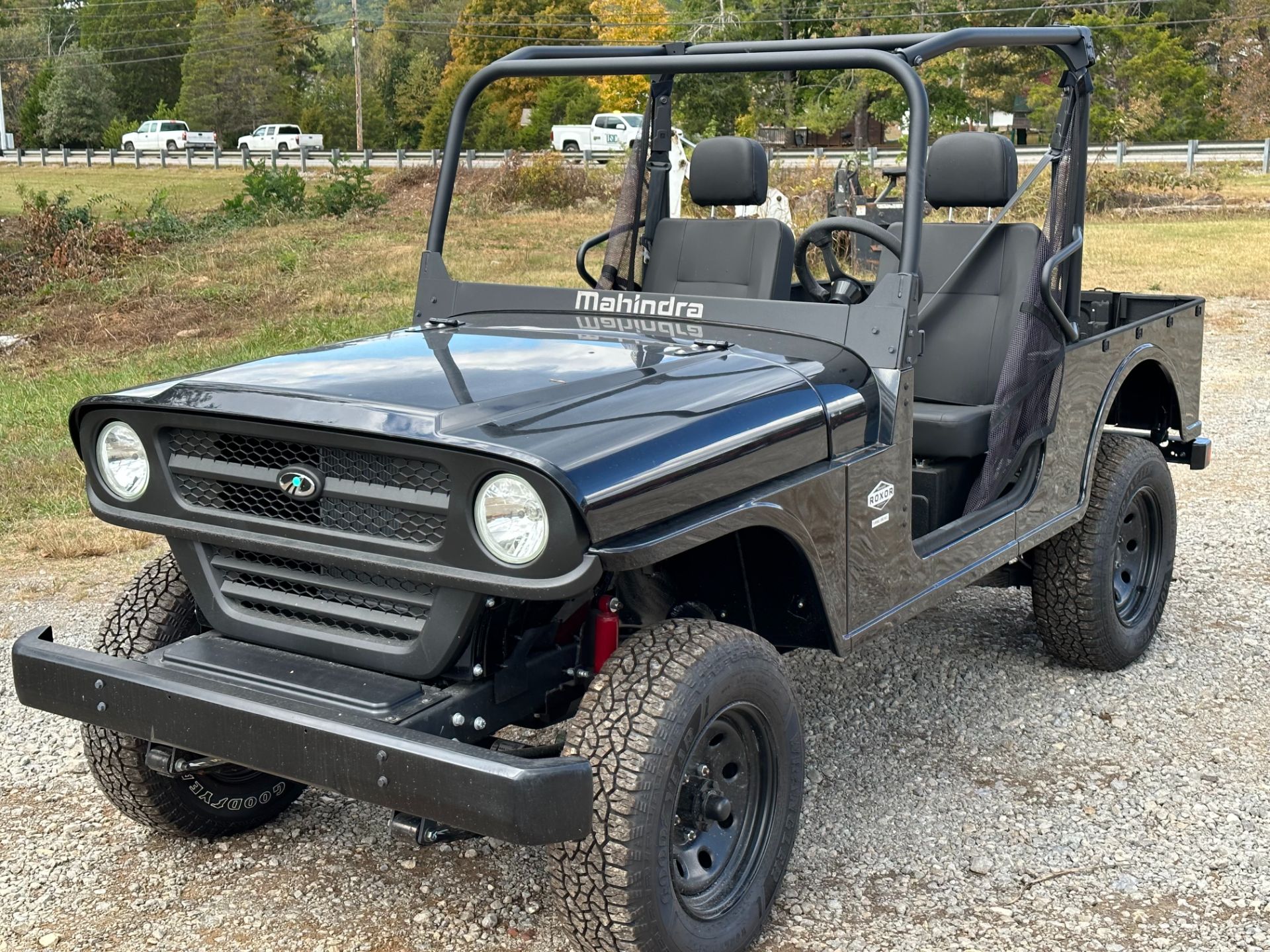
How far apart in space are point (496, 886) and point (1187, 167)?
30.4m

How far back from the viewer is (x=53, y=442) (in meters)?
8.63

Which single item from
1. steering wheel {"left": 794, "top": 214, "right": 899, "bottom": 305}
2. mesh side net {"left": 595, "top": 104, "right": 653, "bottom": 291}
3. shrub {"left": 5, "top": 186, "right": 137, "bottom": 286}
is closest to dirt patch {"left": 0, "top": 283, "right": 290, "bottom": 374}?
shrub {"left": 5, "top": 186, "right": 137, "bottom": 286}

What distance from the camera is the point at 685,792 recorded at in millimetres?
3061

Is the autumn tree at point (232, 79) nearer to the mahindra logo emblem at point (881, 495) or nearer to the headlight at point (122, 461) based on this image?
the headlight at point (122, 461)

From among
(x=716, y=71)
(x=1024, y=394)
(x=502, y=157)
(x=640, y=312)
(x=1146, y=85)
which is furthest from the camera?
(x=1146, y=85)

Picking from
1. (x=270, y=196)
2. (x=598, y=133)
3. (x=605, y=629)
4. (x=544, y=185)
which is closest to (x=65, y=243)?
(x=270, y=196)

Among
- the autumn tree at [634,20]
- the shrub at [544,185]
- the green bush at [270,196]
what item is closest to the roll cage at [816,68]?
the green bush at [270,196]

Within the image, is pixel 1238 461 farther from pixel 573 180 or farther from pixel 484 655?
pixel 573 180

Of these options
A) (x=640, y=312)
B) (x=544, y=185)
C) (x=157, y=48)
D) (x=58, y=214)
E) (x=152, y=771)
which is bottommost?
(x=152, y=771)

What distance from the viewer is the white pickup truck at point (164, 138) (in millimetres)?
51688

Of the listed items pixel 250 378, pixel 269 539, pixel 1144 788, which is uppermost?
pixel 250 378

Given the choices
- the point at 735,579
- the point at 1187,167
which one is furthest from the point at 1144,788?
the point at 1187,167

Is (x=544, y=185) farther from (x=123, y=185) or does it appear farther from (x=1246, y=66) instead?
(x=1246, y=66)

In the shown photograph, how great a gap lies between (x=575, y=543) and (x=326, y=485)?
1.99ft
